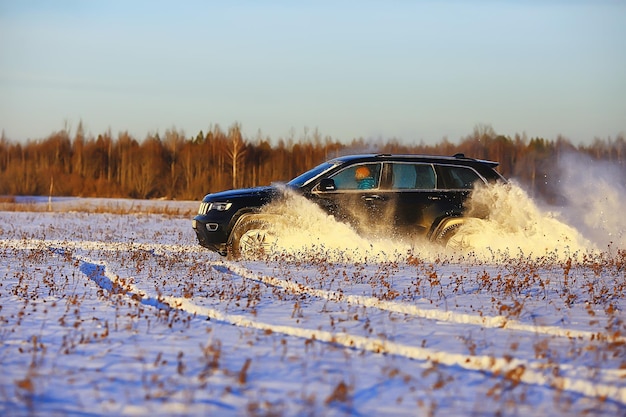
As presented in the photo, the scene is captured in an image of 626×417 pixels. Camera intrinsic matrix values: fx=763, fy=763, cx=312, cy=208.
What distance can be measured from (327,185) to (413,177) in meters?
1.48

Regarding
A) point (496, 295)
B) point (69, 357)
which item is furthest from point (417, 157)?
point (69, 357)

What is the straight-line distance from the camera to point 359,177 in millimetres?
13008

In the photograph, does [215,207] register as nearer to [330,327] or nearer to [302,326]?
[302,326]

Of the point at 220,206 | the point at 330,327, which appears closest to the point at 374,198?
the point at 220,206

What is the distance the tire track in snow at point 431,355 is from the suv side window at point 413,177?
519 cm

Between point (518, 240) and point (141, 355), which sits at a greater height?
point (518, 240)

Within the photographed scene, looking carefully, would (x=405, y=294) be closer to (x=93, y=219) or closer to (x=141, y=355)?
(x=141, y=355)

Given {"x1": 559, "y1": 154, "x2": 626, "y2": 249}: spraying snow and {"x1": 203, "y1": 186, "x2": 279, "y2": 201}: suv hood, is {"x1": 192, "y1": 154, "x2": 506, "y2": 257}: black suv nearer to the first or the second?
{"x1": 203, "y1": 186, "x2": 279, "y2": 201}: suv hood

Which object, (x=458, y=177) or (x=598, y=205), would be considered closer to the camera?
(x=458, y=177)

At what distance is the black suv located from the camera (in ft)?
42.2

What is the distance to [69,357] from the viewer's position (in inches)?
244

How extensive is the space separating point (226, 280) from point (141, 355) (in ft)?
14.3

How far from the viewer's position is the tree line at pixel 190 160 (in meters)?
65.3

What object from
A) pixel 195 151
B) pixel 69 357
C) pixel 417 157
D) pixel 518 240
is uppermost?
pixel 195 151
